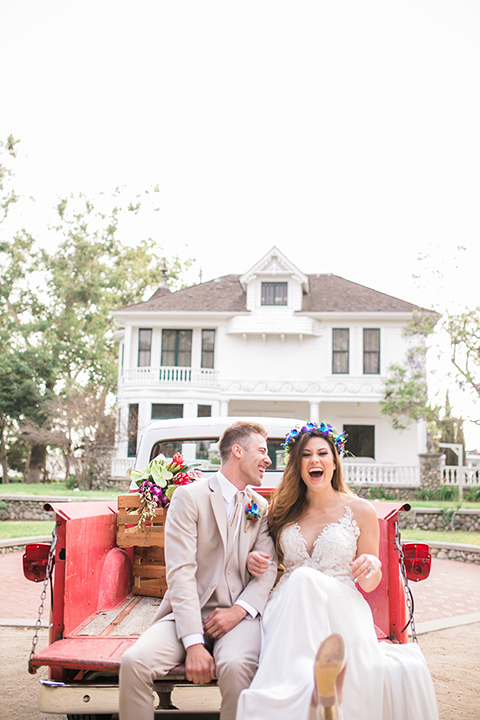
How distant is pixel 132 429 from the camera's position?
30312 mm

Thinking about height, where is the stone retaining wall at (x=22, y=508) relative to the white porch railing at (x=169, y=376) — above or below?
below

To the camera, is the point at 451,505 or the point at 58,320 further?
the point at 58,320

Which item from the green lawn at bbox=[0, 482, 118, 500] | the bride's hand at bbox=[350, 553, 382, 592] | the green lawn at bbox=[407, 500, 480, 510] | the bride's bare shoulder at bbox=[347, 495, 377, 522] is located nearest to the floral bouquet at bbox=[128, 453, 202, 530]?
the bride's bare shoulder at bbox=[347, 495, 377, 522]

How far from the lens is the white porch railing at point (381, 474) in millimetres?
25875

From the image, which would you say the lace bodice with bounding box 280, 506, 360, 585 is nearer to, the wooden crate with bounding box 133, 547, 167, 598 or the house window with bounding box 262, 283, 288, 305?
the wooden crate with bounding box 133, 547, 167, 598

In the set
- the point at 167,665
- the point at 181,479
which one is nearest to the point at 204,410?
the point at 181,479

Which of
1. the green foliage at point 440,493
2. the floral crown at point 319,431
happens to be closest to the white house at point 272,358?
the green foliage at point 440,493

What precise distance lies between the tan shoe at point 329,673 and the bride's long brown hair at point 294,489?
151 centimetres

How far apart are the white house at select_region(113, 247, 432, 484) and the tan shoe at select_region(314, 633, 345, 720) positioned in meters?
26.4

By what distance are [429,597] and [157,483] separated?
22.3ft

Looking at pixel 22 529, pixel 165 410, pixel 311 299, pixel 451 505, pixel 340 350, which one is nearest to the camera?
pixel 22 529

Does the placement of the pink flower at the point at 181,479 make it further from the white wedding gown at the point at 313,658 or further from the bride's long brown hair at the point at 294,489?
the white wedding gown at the point at 313,658

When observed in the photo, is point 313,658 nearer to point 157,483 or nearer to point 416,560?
point 416,560

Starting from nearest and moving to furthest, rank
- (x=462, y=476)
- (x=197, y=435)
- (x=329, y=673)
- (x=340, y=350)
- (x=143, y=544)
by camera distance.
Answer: (x=329, y=673)
(x=143, y=544)
(x=197, y=435)
(x=462, y=476)
(x=340, y=350)
